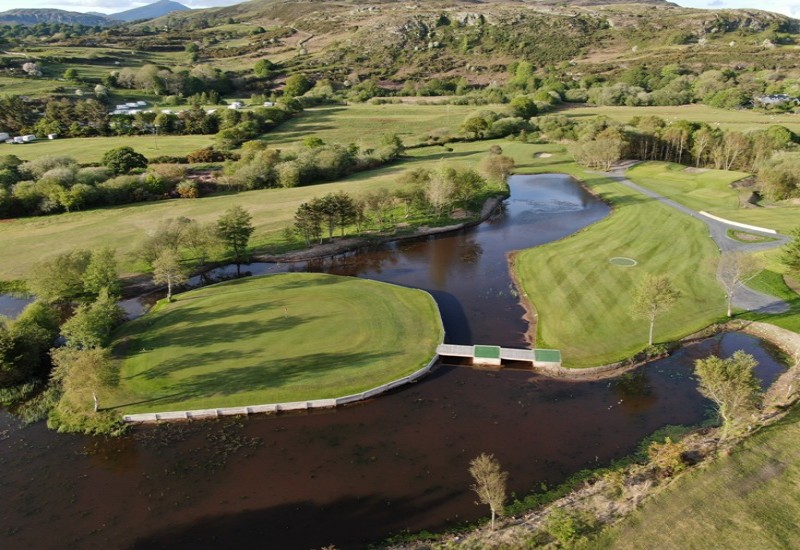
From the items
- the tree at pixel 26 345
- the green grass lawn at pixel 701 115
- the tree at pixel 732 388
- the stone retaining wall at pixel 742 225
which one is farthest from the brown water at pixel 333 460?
the green grass lawn at pixel 701 115

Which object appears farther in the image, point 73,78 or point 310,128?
point 73,78

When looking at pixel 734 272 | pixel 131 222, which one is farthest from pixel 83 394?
pixel 734 272

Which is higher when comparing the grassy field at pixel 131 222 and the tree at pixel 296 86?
the tree at pixel 296 86

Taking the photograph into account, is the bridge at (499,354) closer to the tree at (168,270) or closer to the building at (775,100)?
the tree at (168,270)

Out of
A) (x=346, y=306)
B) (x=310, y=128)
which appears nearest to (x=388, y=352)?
(x=346, y=306)

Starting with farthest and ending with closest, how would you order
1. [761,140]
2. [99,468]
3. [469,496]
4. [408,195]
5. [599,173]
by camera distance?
[599,173] → [761,140] → [408,195] → [99,468] → [469,496]

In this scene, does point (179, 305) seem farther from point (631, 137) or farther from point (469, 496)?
point (631, 137)

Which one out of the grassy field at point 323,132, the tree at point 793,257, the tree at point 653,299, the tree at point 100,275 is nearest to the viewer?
the tree at point 653,299

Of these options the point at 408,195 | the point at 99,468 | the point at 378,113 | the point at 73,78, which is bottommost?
→ the point at 99,468
